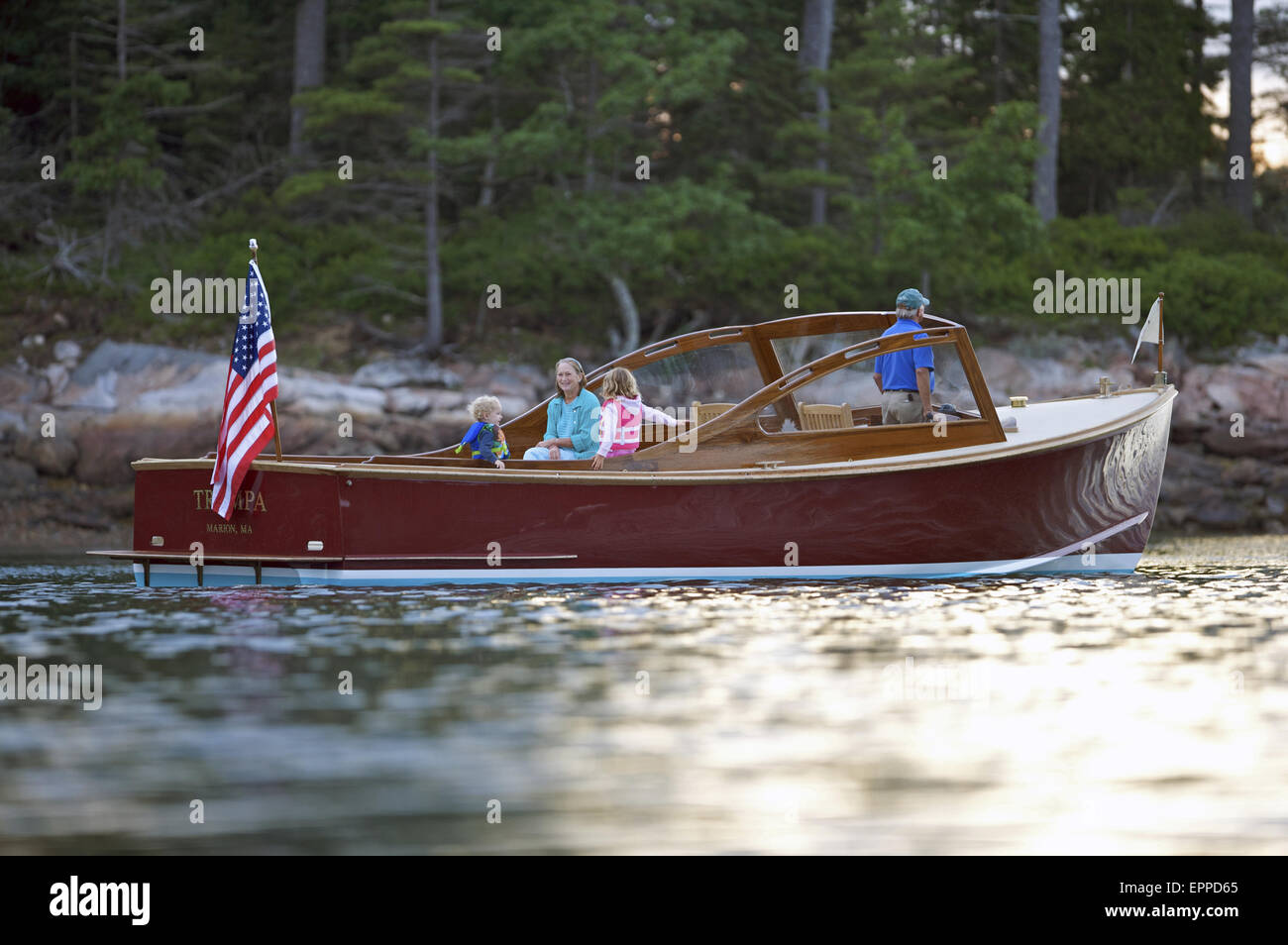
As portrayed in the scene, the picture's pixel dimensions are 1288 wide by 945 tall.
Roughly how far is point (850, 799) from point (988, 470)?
23.4ft

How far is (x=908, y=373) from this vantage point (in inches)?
507

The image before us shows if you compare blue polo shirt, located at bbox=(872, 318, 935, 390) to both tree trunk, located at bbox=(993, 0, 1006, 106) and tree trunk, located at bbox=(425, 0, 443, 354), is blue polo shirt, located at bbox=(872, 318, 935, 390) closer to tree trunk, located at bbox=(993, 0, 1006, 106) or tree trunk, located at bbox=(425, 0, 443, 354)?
tree trunk, located at bbox=(425, 0, 443, 354)

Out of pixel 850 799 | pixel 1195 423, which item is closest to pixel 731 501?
pixel 850 799

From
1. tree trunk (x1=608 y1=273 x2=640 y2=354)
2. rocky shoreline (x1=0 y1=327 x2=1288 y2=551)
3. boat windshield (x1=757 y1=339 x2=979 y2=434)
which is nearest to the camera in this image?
boat windshield (x1=757 y1=339 x2=979 y2=434)

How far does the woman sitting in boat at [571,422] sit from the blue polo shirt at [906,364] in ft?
7.59

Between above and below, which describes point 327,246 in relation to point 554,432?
above

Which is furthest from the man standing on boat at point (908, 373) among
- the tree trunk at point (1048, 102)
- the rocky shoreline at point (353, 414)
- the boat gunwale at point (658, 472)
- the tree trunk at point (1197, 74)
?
the tree trunk at point (1197, 74)

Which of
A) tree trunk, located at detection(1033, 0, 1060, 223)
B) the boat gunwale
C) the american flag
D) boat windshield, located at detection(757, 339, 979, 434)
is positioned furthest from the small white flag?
tree trunk, located at detection(1033, 0, 1060, 223)

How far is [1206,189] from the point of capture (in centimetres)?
3619

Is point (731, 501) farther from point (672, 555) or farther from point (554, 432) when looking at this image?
point (554, 432)

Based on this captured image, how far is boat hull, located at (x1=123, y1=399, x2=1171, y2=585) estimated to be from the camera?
1199 cm

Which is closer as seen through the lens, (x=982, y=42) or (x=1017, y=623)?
(x=1017, y=623)

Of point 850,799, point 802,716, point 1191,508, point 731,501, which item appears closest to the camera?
point 850,799

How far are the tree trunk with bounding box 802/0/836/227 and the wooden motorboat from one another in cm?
1608
